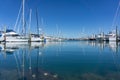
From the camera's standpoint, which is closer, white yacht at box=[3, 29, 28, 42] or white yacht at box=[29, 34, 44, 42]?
white yacht at box=[3, 29, 28, 42]

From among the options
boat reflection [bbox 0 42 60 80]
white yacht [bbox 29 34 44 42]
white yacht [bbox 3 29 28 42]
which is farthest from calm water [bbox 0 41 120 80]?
white yacht [bbox 29 34 44 42]

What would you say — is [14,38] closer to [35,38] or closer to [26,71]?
[35,38]

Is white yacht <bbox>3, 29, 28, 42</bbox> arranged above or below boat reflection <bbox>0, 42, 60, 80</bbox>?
above

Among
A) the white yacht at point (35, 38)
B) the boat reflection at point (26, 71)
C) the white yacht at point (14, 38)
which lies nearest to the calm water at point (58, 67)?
the boat reflection at point (26, 71)

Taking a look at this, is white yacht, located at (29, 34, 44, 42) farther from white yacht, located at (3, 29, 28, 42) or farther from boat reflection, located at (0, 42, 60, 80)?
boat reflection, located at (0, 42, 60, 80)

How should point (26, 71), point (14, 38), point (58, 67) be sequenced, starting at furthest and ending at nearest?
point (14, 38) → point (58, 67) → point (26, 71)

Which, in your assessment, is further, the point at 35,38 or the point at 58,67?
the point at 35,38

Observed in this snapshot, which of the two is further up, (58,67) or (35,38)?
(35,38)

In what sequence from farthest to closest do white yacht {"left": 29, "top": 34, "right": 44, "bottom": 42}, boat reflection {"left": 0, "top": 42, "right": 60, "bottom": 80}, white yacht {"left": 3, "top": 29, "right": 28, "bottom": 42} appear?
white yacht {"left": 29, "top": 34, "right": 44, "bottom": 42}, white yacht {"left": 3, "top": 29, "right": 28, "bottom": 42}, boat reflection {"left": 0, "top": 42, "right": 60, "bottom": 80}

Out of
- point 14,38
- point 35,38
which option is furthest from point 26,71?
point 35,38

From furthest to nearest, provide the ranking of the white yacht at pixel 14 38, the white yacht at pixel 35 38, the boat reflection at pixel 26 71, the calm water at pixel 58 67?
the white yacht at pixel 35 38
the white yacht at pixel 14 38
the calm water at pixel 58 67
the boat reflection at pixel 26 71

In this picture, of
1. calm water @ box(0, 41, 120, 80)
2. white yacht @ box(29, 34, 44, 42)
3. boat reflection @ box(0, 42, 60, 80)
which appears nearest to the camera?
boat reflection @ box(0, 42, 60, 80)

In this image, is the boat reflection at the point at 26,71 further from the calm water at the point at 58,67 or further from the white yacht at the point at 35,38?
the white yacht at the point at 35,38

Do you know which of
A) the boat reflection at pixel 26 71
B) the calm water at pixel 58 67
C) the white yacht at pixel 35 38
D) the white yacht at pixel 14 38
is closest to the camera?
the boat reflection at pixel 26 71
